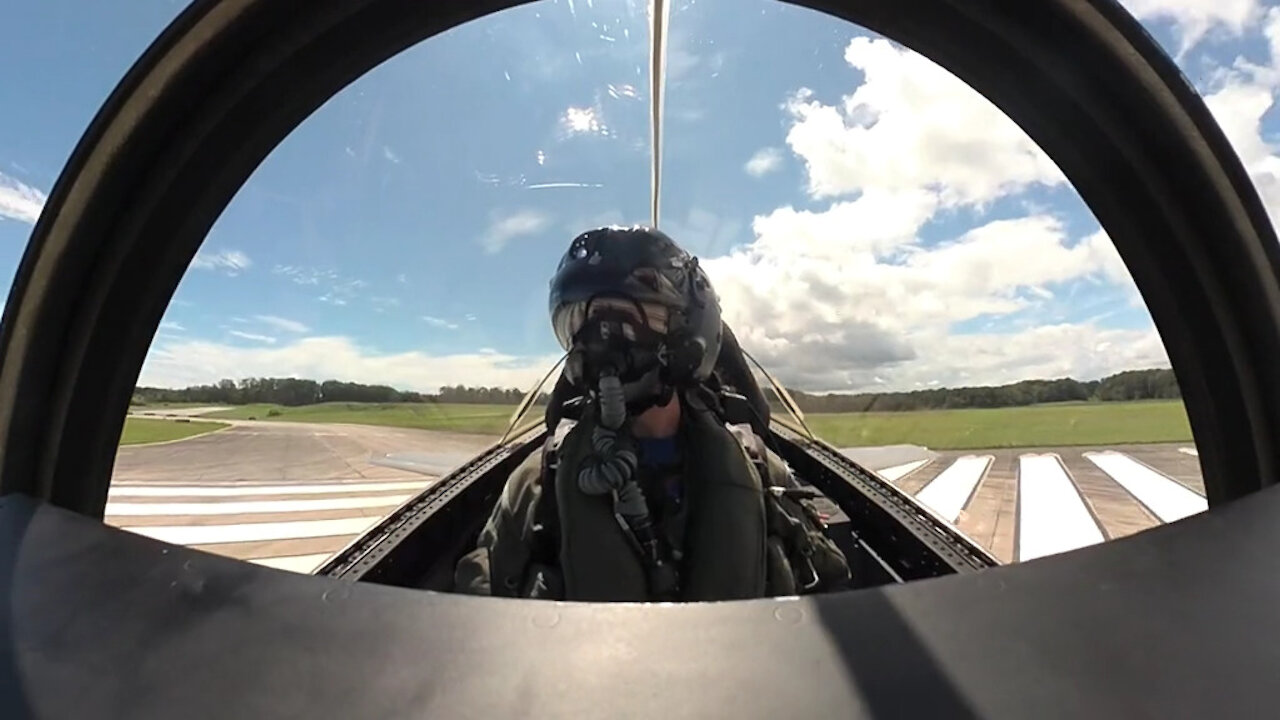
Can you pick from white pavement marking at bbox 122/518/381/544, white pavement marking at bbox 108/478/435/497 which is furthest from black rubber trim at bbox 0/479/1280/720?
white pavement marking at bbox 108/478/435/497

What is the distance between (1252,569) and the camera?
1.11 feet

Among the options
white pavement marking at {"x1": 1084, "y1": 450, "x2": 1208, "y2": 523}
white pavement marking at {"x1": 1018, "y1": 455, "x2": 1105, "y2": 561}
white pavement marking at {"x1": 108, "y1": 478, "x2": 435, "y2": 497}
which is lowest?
white pavement marking at {"x1": 108, "y1": 478, "x2": 435, "y2": 497}

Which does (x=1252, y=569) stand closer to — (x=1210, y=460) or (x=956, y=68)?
(x=1210, y=460)

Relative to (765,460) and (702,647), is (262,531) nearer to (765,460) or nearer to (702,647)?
(765,460)

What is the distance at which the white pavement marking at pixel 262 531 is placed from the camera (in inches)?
176

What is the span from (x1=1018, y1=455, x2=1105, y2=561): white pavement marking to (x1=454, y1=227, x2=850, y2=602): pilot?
1367 mm

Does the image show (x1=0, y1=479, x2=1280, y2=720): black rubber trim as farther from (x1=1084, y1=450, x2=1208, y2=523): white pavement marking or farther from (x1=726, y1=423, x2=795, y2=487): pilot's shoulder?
(x1=1084, y1=450, x2=1208, y2=523): white pavement marking

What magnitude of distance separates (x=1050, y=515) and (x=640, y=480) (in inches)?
130

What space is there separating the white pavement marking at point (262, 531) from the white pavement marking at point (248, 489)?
166cm

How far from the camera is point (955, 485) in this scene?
16.4 ft

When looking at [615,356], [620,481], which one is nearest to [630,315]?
[615,356]

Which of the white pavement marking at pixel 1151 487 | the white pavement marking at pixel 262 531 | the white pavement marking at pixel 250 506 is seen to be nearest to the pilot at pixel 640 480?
the white pavement marking at pixel 1151 487

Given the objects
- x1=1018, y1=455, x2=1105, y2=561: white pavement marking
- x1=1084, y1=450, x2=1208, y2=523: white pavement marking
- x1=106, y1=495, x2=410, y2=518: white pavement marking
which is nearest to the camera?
x1=1018, y1=455, x2=1105, y2=561: white pavement marking

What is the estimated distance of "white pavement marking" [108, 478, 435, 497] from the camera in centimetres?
687
